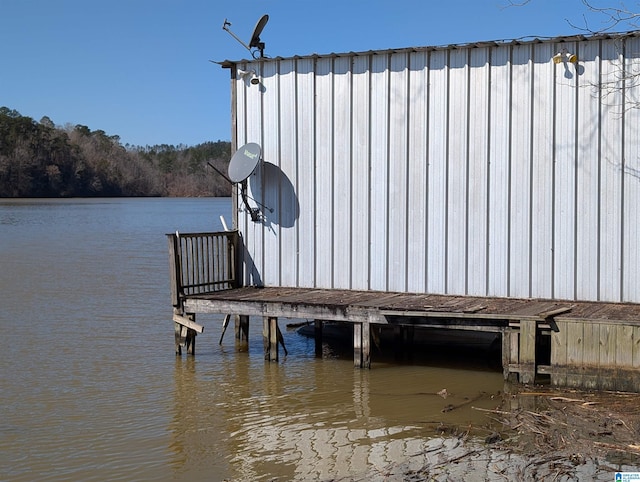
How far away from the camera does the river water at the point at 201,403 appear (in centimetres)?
843

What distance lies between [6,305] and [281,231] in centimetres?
887

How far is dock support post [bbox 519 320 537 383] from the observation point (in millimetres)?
10391

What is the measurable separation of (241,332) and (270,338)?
5.45ft

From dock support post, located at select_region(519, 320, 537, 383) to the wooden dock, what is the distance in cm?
1

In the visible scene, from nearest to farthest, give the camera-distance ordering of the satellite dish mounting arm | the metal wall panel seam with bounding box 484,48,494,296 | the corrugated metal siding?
the corrugated metal siding
the metal wall panel seam with bounding box 484,48,494,296
the satellite dish mounting arm

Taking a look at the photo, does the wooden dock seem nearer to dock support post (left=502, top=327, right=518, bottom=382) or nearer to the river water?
dock support post (left=502, top=327, right=518, bottom=382)

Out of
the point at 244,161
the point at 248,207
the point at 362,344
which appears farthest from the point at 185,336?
the point at 362,344

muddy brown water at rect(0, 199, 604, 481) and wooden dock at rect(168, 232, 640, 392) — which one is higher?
wooden dock at rect(168, 232, 640, 392)

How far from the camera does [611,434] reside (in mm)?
8250

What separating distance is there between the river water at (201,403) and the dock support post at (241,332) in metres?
0.15

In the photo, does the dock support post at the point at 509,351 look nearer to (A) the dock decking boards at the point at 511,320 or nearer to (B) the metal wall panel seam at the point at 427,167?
(A) the dock decking boards at the point at 511,320

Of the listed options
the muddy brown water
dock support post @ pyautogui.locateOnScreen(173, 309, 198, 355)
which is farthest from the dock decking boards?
the muddy brown water

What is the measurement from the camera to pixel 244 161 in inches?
527

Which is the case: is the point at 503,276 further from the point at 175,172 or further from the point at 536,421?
the point at 175,172
